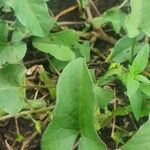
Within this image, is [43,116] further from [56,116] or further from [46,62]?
[56,116]

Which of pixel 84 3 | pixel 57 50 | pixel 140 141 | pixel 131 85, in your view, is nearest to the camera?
pixel 140 141

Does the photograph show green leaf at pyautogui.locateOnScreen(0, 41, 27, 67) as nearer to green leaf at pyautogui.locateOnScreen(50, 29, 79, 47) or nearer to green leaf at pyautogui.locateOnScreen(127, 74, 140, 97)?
green leaf at pyautogui.locateOnScreen(50, 29, 79, 47)

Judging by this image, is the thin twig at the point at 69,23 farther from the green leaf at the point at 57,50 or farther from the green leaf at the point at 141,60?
the green leaf at the point at 141,60

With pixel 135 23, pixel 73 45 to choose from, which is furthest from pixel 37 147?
pixel 135 23

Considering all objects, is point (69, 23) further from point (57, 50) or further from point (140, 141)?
point (140, 141)

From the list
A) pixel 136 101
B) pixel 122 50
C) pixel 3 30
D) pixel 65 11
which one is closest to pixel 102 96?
pixel 136 101
